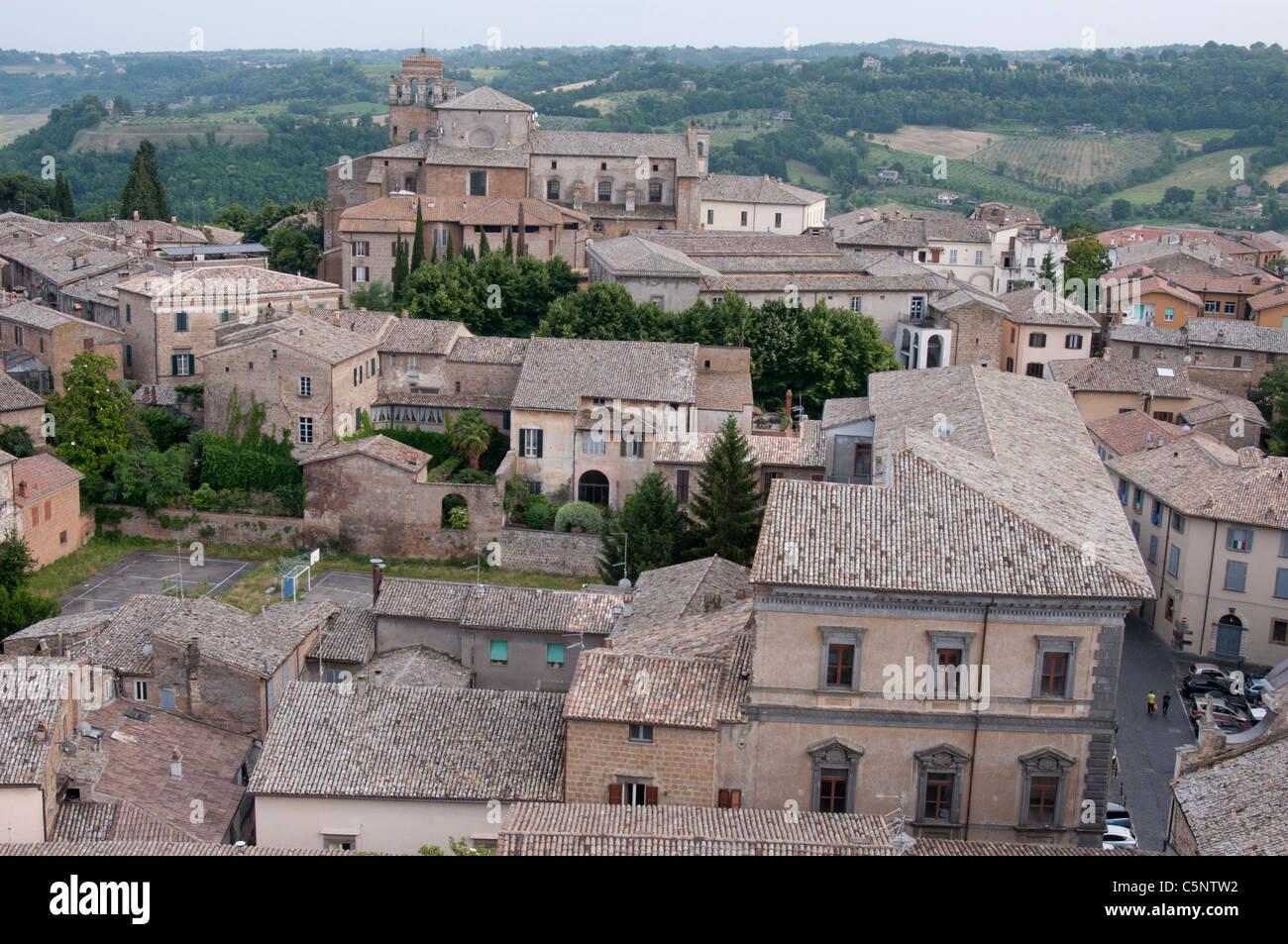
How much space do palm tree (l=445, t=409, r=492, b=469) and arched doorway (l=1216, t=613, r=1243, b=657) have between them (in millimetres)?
23516

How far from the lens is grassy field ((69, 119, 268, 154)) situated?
133 m

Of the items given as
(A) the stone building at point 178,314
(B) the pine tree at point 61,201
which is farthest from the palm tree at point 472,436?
(B) the pine tree at point 61,201

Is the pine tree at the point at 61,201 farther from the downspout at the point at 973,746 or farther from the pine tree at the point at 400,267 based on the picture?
the downspout at the point at 973,746

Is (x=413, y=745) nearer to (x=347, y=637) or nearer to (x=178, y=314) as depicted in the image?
(x=347, y=637)

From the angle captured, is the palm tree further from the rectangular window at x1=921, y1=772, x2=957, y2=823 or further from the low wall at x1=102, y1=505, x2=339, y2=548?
the rectangular window at x1=921, y1=772, x2=957, y2=823

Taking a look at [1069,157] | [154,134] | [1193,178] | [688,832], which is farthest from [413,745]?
[1069,157]

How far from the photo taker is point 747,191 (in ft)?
248

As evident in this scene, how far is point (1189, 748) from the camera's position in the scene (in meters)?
23.2

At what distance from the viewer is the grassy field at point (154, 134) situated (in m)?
133

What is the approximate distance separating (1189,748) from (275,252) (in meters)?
55.3

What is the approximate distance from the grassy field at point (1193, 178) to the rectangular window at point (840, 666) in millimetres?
113473

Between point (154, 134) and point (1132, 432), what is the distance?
112183 millimetres
